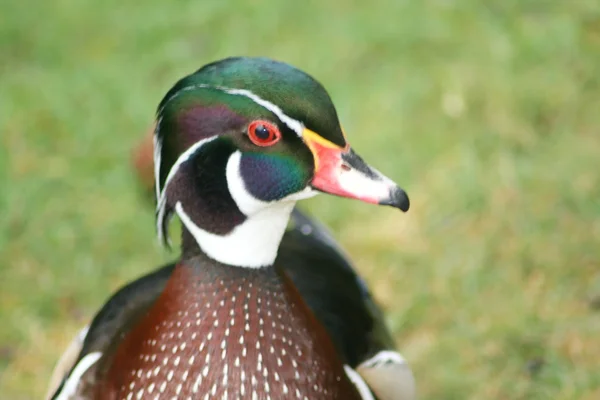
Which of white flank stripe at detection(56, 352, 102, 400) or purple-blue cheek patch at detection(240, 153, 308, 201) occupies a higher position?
purple-blue cheek patch at detection(240, 153, 308, 201)

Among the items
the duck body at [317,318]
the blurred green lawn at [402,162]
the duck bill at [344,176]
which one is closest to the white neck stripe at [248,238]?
the duck bill at [344,176]

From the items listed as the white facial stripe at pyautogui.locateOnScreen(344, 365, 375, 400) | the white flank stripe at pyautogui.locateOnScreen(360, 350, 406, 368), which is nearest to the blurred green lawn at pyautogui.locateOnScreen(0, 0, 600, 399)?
the white flank stripe at pyautogui.locateOnScreen(360, 350, 406, 368)

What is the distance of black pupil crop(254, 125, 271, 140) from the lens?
127 centimetres

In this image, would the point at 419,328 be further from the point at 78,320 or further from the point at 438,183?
the point at 78,320

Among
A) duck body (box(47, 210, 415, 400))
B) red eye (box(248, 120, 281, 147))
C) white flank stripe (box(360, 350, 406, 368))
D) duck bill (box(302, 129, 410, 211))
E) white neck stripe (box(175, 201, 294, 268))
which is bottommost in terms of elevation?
white flank stripe (box(360, 350, 406, 368))

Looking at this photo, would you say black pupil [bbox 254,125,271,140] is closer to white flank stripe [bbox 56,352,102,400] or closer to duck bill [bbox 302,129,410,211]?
duck bill [bbox 302,129,410,211]

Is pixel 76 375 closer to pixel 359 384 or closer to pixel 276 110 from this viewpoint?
pixel 359 384

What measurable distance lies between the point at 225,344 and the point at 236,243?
0.54 feet

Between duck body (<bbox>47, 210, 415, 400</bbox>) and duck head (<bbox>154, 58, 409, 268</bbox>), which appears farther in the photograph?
duck body (<bbox>47, 210, 415, 400</bbox>)

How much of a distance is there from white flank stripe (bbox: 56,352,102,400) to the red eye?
59cm

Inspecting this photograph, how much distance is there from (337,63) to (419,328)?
1.25m

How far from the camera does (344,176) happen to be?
4.21 ft

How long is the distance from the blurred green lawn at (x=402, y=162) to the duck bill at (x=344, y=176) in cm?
105

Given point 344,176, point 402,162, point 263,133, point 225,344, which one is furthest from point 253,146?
point 402,162
